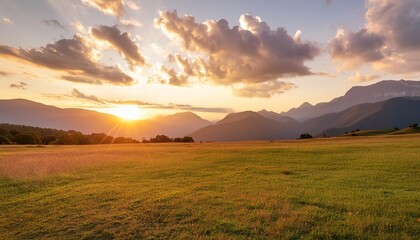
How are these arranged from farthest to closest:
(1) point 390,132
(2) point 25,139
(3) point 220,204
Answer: (2) point 25,139 → (1) point 390,132 → (3) point 220,204

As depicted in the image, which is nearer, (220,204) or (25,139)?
(220,204)

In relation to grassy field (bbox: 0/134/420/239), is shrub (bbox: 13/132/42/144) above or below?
above

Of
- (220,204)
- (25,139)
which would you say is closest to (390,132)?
(220,204)

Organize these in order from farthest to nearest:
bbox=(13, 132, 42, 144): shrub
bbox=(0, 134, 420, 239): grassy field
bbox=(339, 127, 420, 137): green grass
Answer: bbox=(13, 132, 42, 144): shrub < bbox=(339, 127, 420, 137): green grass < bbox=(0, 134, 420, 239): grassy field

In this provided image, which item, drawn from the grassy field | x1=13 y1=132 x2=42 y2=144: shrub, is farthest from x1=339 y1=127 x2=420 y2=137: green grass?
x1=13 y1=132 x2=42 y2=144: shrub

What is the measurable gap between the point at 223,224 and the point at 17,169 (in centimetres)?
3161

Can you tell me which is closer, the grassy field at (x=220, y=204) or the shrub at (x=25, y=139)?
the grassy field at (x=220, y=204)

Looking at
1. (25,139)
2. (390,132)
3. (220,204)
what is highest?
(25,139)

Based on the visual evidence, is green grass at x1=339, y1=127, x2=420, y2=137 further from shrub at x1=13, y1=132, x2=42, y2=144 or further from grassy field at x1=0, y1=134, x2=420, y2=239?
shrub at x1=13, y1=132, x2=42, y2=144

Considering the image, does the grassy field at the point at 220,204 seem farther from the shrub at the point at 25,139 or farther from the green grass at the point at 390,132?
the shrub at the point at 25,139

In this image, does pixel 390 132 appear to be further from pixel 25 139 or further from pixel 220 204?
pixel 25 139

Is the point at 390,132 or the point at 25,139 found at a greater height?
the point at 25,139

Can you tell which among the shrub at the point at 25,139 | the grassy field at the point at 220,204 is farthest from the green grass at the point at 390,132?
the shrub at the point at 25,139

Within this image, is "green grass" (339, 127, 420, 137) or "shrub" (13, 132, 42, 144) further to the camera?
"shrub" (13, 132, 42, 144)
